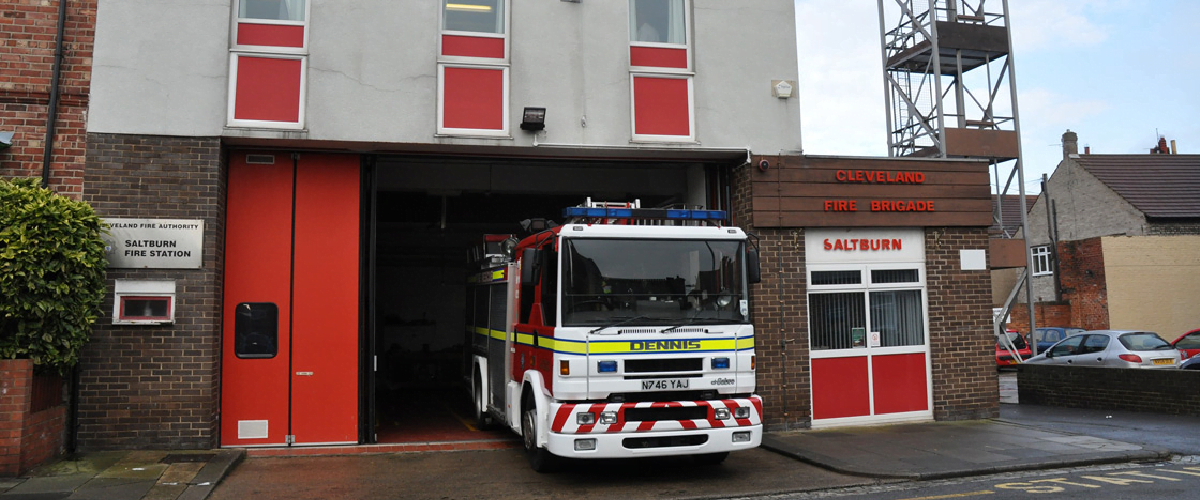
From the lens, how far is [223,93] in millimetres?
10008

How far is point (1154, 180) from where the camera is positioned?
3155 centimetres

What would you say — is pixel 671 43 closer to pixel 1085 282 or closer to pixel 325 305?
pixel 325 305

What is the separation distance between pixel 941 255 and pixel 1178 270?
73.4 ft

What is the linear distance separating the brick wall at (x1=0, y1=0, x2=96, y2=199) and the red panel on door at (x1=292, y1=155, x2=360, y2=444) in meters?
2.60

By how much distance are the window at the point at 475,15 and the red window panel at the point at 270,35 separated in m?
1.91

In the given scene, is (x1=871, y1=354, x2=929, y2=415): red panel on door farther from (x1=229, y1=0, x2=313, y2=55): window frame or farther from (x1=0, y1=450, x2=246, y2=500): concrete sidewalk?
(x1=229, y1=0, x2=313, y2=55): window frame

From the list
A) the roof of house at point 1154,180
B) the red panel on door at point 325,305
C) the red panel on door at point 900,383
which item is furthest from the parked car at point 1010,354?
the red panel on door at point 325,305

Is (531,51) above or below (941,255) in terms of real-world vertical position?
above

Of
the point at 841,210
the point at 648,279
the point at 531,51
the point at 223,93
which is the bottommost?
the point at 648,279

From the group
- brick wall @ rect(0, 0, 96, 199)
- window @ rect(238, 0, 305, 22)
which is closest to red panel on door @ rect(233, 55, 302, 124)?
window @ rect(238, 0, 305, 22)

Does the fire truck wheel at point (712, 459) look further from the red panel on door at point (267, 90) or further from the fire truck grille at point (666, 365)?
the red panel on door at point (267, 90)

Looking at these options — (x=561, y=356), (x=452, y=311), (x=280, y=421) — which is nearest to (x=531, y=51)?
(x=561, y=356)

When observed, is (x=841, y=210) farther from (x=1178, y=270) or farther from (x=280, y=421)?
(x=1178, y=270)

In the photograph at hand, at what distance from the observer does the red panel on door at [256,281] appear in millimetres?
10180
